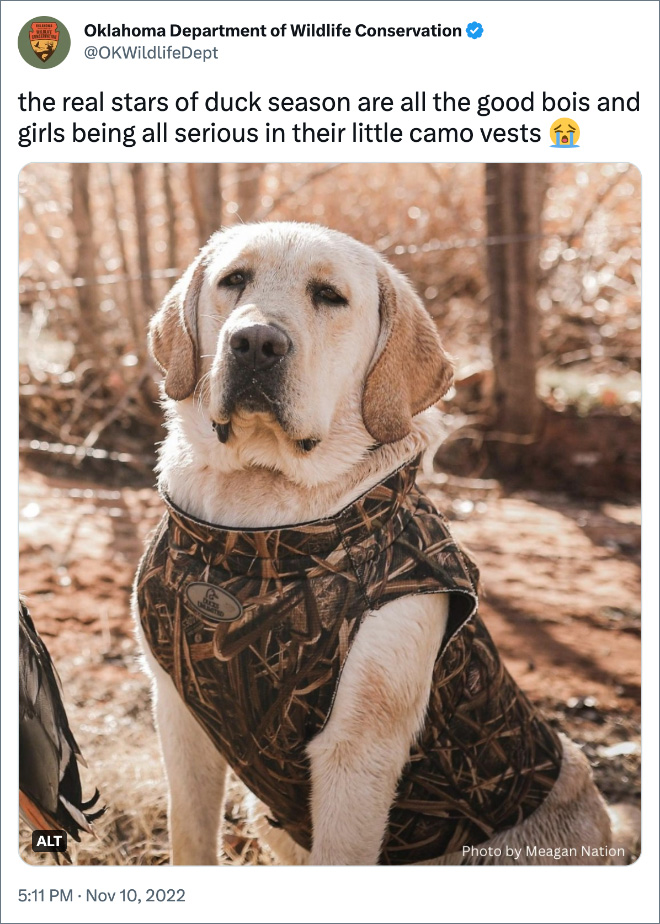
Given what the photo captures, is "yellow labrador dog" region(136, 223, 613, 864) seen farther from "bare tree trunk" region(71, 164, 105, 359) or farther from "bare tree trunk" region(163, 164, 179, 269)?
"bare tree trunk" region(163, 164, 179, 269)

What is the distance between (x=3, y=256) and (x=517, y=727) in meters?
1.94

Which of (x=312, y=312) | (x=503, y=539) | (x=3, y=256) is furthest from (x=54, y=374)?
(x=312, y=312)

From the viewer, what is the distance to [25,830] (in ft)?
7.62

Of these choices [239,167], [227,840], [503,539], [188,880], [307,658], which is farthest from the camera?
[239,167]

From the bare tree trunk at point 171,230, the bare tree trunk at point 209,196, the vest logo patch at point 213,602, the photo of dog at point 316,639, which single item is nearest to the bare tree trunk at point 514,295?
the bare tree trunk at point 209,196

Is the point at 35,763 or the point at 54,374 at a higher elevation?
the point at 54,374

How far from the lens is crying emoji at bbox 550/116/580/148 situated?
7.59 ft

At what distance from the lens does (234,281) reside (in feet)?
7.07

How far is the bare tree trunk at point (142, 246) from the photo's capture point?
518 cm

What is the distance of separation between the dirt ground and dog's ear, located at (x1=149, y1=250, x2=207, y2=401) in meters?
1.27

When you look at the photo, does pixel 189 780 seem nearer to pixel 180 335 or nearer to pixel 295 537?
pixel 295 537

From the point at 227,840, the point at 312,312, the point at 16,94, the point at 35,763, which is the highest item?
the point at 16,94

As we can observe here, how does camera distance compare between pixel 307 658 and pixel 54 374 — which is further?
pixel 54 374

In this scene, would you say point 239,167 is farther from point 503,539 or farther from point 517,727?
point 517,727
